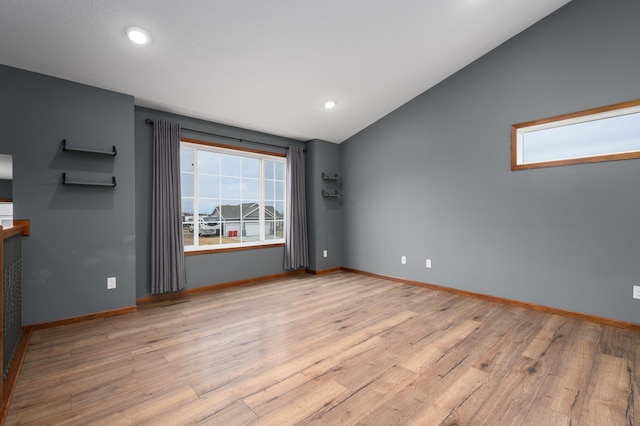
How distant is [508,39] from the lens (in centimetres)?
339

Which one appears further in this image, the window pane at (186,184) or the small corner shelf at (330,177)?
the small corner shelf at (330,177)

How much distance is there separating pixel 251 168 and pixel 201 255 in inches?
60.7

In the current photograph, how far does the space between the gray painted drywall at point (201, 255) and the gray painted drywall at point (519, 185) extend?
1.78 meters

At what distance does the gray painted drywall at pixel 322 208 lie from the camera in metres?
5.04

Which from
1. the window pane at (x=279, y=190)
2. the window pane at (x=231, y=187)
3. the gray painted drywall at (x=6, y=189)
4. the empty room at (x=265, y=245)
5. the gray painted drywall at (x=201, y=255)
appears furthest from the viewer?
the window pane at (x=279, y=190)

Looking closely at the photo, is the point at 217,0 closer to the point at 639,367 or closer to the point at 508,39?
the point at 508,39

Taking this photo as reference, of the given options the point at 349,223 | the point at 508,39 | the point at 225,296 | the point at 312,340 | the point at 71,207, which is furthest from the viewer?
the point at 349,223

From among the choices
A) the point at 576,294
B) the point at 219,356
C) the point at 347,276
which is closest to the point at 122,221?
the point at 219,356

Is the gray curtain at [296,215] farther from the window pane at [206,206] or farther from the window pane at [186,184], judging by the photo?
the window pane at [186,184]

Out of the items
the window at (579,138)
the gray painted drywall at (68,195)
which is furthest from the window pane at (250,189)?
the window at (579,138)

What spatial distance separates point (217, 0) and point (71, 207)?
7.82 ft

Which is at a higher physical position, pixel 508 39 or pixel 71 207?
pixel 508 39

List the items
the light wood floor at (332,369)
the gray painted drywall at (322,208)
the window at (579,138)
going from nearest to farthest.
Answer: the light wood floor at (332,369), the window at (579,138), the gray painted drywall at (322,208)

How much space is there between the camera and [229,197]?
430 cm
